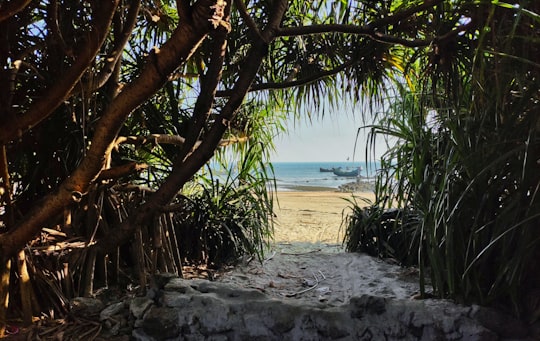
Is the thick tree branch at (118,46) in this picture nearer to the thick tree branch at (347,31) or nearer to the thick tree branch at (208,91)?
the thick tree branch at (208,91)

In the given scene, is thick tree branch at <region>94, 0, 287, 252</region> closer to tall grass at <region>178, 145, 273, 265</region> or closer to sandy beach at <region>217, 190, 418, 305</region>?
sandy beach at <region>217, 190, 418, 305</region>

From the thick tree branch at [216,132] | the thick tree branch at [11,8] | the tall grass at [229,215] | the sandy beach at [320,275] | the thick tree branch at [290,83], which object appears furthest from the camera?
the tall grass at [229,215]

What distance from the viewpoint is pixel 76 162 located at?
81.8 inches

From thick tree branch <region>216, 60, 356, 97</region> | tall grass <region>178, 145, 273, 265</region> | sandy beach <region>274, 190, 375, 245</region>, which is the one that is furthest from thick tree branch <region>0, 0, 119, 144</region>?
sandy beach <region>274, 190, 375, 245</region>

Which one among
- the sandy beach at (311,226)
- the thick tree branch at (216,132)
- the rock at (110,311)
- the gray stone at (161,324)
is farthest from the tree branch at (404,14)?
the sandy beach at (311,226)

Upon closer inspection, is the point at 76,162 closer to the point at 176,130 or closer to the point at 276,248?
the point at 176,130

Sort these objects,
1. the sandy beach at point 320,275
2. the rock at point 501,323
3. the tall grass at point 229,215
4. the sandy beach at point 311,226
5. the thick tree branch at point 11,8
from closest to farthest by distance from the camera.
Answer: the thick tree branch at point 11,8
the rock at point 501,323
the sandy beach at point 320,275
the tall grass at point 229,215
the sandy beach at point 311,226

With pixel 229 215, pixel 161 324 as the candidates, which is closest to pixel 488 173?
A: pixel 161 324

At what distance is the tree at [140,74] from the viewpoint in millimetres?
1457

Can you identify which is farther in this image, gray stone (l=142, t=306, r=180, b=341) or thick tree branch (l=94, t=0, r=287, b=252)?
thick tree branch (l=94, t=0, r=287, b=252)

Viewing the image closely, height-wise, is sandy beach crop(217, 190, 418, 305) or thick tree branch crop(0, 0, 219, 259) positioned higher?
thick tree branch crop(0, 0, 219, 259)

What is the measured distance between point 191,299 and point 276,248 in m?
2.22

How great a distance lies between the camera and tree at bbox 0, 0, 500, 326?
4.78 feet

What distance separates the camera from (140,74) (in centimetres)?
151
